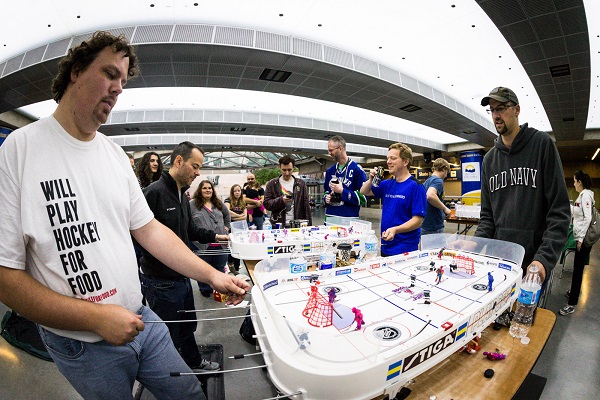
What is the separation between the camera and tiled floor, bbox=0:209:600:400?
193 cm

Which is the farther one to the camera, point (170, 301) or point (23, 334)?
point (23, 334)

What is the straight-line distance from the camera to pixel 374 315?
105cm

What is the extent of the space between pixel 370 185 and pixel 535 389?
2.01 metres

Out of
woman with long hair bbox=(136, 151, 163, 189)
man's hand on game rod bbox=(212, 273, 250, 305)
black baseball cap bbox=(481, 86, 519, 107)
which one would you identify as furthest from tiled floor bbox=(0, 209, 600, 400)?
black baseball cap bbox=(481, 86, 519, 107)

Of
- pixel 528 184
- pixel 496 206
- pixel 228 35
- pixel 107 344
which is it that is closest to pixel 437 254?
pixel 496 206

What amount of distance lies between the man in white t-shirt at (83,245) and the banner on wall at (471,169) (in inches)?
620

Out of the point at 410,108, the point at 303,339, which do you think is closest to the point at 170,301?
the point at 303,339

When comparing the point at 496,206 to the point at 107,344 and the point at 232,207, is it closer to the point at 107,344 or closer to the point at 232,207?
the point at 107,344

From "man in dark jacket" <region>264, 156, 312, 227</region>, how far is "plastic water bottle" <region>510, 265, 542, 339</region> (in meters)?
2.64

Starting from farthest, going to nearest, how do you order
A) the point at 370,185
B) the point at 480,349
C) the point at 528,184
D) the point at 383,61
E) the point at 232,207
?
the point at 383,61, the point at 232,207, the point at 370,185, the point at 528,184, the point at 480,349

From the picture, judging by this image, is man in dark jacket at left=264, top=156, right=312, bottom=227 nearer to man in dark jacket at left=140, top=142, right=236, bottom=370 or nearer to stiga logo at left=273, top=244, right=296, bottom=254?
stiga logo at left=273, top=244, right=296, bottom=254

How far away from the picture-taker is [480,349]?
3.54ft

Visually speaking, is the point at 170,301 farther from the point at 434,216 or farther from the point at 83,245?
the point at 434,216

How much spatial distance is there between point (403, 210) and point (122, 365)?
208cm
